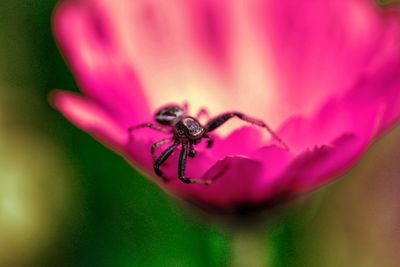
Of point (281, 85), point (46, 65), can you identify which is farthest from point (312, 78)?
point (46, 65)

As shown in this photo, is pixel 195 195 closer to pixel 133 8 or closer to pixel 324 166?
pixel 324 166

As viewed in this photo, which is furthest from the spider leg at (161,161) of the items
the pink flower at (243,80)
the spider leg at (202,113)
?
the spider leg at (202,113)

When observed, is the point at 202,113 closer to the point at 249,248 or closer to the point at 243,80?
the point at 243,80

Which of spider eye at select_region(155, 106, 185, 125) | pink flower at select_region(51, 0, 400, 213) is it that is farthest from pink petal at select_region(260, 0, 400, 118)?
spider eye at select_region(155, 106, 185, 125)

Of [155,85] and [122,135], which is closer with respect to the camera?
[122,135]

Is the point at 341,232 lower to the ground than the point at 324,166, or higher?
lower

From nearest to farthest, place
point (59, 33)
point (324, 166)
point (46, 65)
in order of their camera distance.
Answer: point (324, 166) < point (59, 33) < point (46, 65)

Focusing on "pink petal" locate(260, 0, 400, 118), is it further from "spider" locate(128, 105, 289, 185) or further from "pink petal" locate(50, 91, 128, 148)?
"pink petal" locate(50, 91, 128, 148)
